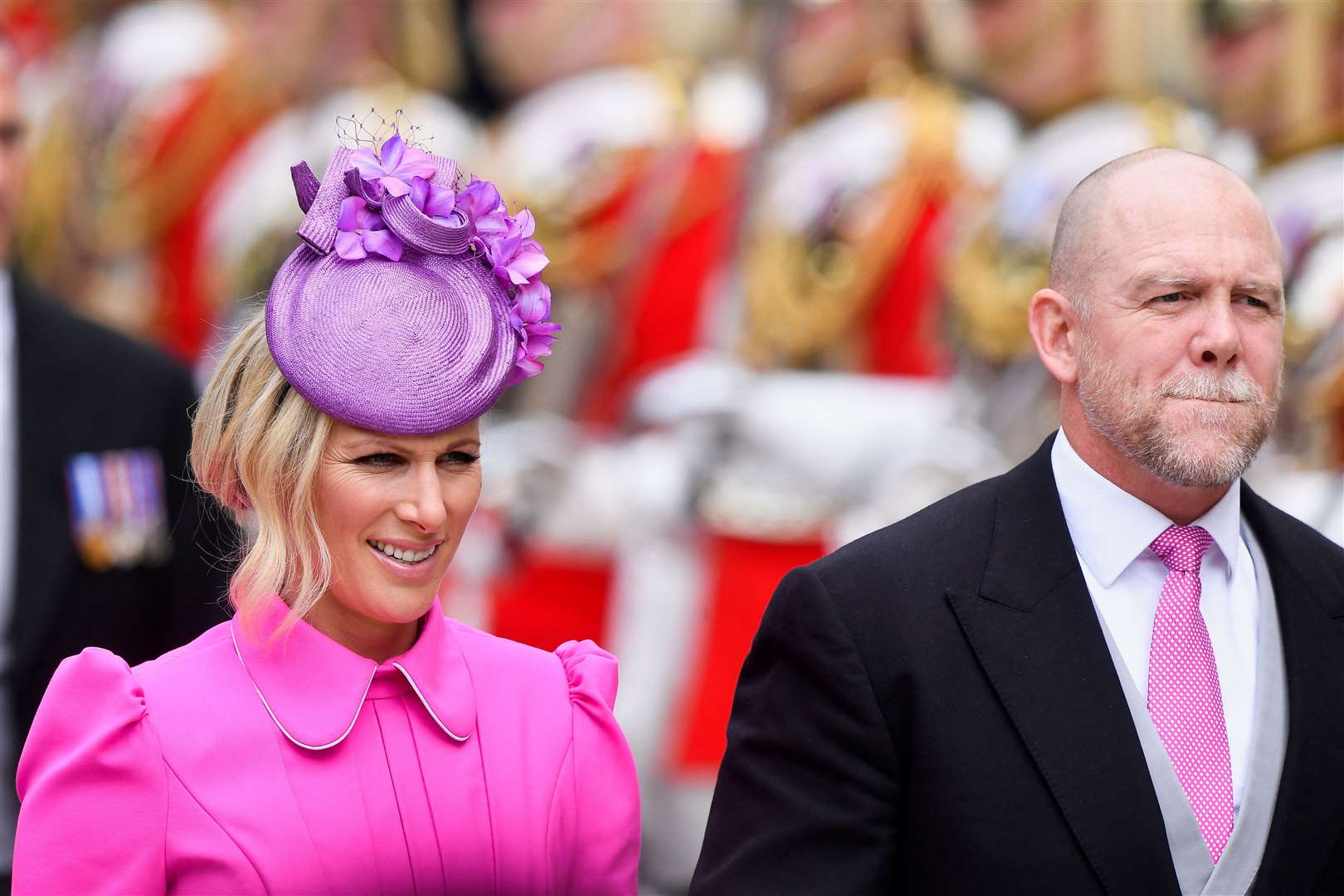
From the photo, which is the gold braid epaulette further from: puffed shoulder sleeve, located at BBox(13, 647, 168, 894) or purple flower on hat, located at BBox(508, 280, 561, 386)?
puffed shoulder sleeve, located at BBox(13, 647, 168, 894)

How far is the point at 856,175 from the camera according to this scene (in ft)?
16.1

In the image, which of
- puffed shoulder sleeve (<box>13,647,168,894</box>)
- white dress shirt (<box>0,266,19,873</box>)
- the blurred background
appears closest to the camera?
puffed shoulder sleeve (<box>13,647,168,894</box>)

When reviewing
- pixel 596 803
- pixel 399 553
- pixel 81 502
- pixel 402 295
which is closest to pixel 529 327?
pixel 402 295

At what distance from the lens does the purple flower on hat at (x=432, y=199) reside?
2.29 metres

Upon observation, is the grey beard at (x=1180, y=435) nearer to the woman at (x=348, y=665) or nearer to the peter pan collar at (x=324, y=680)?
the woman at (x=348, y=665)

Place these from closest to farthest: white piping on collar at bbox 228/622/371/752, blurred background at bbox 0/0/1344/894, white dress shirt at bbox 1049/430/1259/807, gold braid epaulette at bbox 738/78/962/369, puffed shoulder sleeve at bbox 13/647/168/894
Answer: puffed shoulder sleeve at bbox 13/647/168/894
white piping on collar at bbox 228/622/371/752
white dress shirt at bbox 1049/430/1259/807
blurred background at bbox 0/0/1344/894
gold braid epaulette at bbox 738/78/962/369

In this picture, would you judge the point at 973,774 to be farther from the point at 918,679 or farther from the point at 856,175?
the point at 856,175

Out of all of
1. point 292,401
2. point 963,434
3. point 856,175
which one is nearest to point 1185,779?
point 292,401

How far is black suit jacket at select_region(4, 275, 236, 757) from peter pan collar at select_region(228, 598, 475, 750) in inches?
49.9

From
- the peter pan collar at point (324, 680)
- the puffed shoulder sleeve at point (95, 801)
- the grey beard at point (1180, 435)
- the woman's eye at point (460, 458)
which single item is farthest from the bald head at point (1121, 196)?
the puffed shoulder sleeve at point (95, 801)

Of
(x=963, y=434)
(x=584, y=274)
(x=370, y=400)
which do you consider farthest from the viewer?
(x=584, y=274)

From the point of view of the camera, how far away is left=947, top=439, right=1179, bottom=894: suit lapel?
225 centimetres

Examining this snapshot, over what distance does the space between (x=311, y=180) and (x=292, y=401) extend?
0.96 ft

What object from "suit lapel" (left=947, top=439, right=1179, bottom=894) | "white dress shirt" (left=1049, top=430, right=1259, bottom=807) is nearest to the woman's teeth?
"suit lapel" (left=947, top=439, right=1179, bottom=894)
